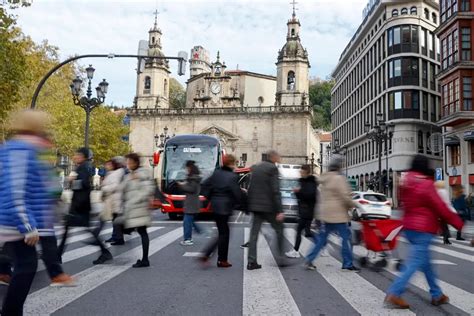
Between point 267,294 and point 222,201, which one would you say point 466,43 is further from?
point 267,294

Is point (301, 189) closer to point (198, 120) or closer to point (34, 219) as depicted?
point (34, 219)

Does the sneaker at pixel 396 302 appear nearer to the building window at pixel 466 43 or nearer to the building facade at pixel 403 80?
the building window at pixel 466 43

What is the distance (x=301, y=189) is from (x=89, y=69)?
1502 centimetres

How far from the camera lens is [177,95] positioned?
112 metres

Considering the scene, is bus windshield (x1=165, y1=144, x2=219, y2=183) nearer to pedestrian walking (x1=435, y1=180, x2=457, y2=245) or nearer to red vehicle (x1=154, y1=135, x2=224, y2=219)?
red vehicle (x1=154, y1=135, x2=224, y2=219)

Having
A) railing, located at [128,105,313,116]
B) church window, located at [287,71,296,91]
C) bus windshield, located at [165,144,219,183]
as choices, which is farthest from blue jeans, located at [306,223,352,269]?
church window, located at [287,71,296,91]

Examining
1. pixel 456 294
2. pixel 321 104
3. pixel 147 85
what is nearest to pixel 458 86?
pixel 456 294

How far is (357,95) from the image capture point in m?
59.6

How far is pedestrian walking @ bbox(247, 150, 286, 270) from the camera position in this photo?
7.62m

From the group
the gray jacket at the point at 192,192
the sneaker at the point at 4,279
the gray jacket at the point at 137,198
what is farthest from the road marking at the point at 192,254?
the sneaker at the point at 4,279

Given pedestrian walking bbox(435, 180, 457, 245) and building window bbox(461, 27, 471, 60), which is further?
building window bbox(461, 27, 471, 60)

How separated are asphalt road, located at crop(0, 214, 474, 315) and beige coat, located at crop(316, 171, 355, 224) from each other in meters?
0.89

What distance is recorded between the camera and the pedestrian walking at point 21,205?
3559mm

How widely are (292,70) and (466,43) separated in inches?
1672
